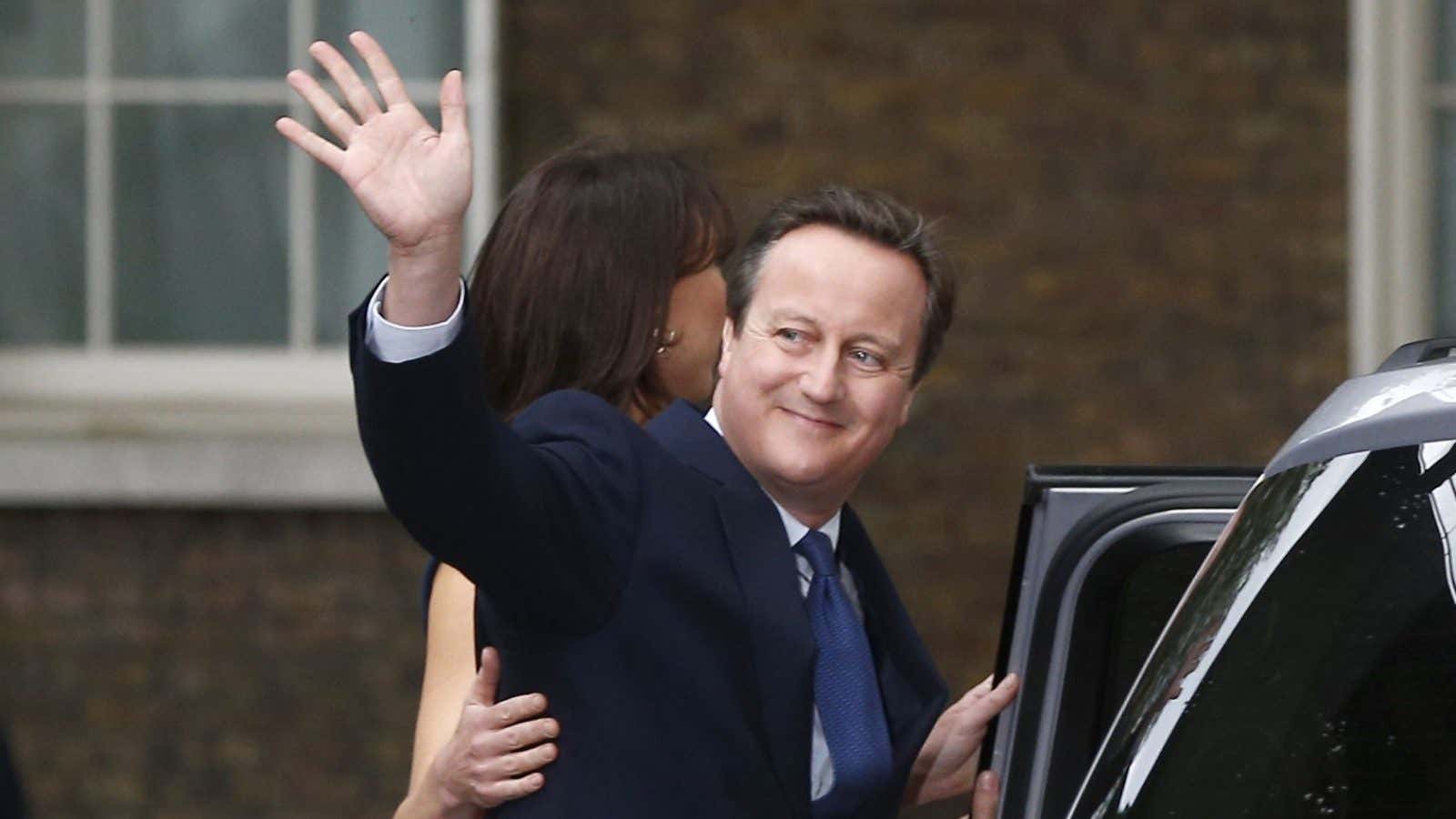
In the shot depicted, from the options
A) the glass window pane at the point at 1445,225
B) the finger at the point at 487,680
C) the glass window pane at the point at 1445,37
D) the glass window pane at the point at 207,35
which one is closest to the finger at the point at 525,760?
the finger at the point at 487,680

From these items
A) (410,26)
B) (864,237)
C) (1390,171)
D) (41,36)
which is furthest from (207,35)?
(864,237)

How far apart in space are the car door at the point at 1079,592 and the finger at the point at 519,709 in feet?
1.70

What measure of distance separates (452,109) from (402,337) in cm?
23

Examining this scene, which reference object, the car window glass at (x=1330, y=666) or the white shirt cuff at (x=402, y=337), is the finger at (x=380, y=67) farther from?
the car window glass at (x=1330, y=666)

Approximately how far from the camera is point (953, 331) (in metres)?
6.26

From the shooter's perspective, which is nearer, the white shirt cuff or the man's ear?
the white shirt cuff

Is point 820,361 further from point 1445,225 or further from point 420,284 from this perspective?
point 1445,225

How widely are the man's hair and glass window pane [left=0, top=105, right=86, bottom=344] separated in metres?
4.44

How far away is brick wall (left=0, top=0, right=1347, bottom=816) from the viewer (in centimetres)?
627

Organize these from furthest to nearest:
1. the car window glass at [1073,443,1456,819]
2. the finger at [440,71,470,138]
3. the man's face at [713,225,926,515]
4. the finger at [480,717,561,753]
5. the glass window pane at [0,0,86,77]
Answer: the glass window pane at [0,0,86,77] → the man's face at [713,225,926,515] → the finger at [480,717,561,753] → the finger at [440,71,470,138] → the car window glass at [1073,443,1456,819]

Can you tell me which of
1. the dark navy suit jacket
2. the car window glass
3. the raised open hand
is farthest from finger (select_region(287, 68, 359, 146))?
the car window glass

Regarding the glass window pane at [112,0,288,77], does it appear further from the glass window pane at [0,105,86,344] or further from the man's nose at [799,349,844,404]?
the man's nose at [799,349,844,404]

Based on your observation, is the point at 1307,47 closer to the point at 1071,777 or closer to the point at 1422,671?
the point at 1071,777

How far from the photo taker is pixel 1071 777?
2.54 meters
